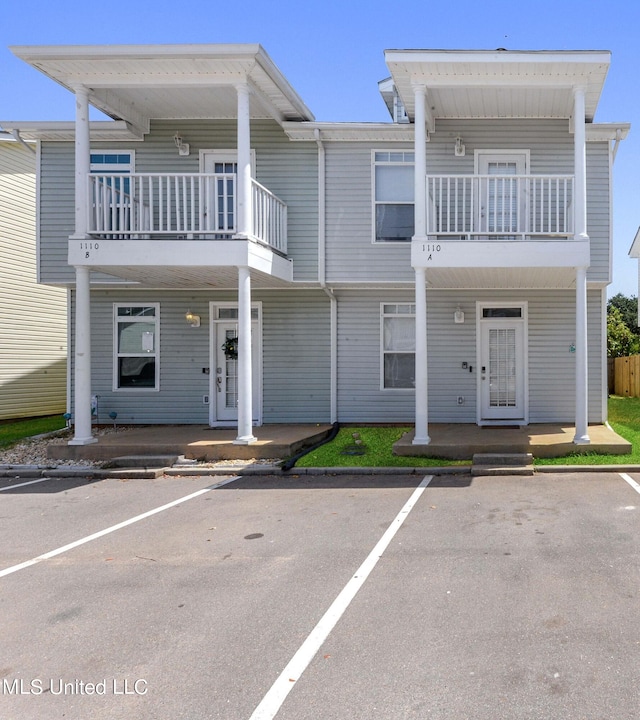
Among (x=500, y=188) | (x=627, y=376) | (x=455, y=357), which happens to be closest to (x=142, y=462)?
(x=455, y=357)

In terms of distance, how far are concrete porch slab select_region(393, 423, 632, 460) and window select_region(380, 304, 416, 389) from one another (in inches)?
77.0

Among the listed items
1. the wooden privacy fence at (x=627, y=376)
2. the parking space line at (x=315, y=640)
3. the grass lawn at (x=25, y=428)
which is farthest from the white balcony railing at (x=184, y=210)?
the wooden privacy fence at (x=627, y=376)

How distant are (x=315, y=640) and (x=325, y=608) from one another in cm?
46

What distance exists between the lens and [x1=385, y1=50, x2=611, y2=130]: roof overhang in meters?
8.59

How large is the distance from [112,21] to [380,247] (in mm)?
6164

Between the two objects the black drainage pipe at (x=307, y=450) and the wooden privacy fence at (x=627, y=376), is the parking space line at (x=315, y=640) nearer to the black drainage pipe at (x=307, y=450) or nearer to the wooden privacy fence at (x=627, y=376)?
the black drainage pipe at (x=307, y=450)

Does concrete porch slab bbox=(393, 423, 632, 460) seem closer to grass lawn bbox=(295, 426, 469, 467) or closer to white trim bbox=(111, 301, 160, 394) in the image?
grass lawn bbox=(295, 426, 469, 467)

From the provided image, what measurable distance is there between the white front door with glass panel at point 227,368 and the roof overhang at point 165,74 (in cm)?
411

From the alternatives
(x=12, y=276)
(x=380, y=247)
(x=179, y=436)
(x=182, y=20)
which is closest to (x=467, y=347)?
(x=380, y=247)

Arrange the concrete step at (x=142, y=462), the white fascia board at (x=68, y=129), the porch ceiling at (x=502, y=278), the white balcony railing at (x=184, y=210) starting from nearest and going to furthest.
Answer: the concrete step at (x=142, y=462) → the white balcony railing at (x=184, y=210) → the porch ceiling at (x=502, y=278) → the white fascia board at (x=68, y=129)

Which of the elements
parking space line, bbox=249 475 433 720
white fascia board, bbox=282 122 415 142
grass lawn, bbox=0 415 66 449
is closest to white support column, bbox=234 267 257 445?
white fascia board, bbox=282 122 415 142

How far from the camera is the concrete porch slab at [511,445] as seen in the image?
8.78 m

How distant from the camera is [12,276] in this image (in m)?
15.4

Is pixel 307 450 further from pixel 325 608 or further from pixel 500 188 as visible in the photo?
pixel 500 188
